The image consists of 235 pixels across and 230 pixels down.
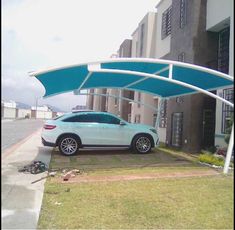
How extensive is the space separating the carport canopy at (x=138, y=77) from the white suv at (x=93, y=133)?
1.40 m

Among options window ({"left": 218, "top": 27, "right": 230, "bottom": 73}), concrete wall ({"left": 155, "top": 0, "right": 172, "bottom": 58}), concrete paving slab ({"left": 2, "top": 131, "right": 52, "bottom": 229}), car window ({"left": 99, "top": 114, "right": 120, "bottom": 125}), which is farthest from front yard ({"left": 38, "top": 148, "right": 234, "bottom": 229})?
concrete wall ({"left": 155, "top": 0, "right": 172, "bottom": 58})

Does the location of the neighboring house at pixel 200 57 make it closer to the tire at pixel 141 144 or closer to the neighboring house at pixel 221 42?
the neighboring house at pixel 221 42

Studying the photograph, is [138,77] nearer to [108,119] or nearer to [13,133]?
[108,119]

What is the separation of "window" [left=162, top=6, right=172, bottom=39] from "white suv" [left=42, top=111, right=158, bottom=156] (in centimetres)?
975

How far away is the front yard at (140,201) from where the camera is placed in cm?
588

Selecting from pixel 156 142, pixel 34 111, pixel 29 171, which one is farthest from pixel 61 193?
pixel 34 111

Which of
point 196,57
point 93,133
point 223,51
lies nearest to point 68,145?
point 93,133

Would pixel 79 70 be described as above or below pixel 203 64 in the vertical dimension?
below

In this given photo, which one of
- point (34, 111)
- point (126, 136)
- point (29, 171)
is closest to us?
point (29, 171)

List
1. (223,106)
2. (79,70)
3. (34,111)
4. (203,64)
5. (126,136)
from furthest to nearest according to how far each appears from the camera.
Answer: (34,111)
(203,64)
(126,136)
(223,106)
(79,70)

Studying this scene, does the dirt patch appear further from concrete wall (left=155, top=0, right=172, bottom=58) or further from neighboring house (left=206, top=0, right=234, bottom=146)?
concrete wall (left=155, top=0, right=172, bottom=58)

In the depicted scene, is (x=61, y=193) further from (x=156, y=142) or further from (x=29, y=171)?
(x=156, y=142)

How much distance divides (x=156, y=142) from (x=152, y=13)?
14596 mm

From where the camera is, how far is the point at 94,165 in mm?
11594
